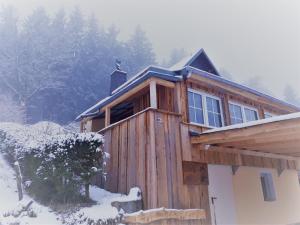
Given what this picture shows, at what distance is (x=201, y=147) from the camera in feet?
23.8

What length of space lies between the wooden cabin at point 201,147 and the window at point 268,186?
0.03 metres

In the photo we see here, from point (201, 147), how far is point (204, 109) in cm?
144

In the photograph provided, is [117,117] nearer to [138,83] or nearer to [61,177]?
[138,83]

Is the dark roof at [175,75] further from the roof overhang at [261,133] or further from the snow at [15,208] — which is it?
the snow at [15,208]

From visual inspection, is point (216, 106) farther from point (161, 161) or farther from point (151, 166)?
point (151, 166)

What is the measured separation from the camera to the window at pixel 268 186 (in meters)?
9.48

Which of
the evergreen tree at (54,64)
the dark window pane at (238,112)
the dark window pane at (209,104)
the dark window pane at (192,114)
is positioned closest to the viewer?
the dark window pane at (192,114)

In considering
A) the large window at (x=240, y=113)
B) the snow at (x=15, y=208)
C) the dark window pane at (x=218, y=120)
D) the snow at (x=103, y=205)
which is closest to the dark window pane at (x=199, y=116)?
the dark window pane at (x=218, y=120)

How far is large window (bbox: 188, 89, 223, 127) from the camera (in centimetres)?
785

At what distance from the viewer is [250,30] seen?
7.46 metres

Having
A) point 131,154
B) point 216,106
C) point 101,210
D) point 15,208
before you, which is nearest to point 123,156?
point 131,154

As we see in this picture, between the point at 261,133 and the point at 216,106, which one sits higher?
the point at 216,106

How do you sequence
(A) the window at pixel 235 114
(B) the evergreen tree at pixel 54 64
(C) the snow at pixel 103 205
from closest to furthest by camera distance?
1. (C) the snow at pixel 103 205
2. (A) the window at pixel 235 114
3. (B) the evergreen tree at pixel 54 64

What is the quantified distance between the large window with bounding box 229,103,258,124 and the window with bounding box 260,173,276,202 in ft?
7.32
